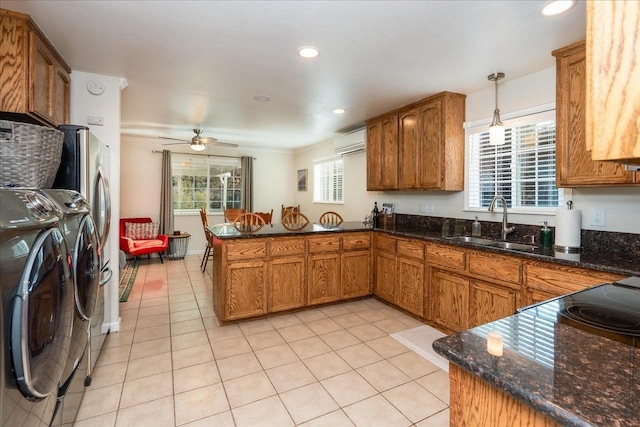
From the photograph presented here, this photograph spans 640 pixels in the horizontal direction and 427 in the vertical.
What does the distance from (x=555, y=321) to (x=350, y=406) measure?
139 cm

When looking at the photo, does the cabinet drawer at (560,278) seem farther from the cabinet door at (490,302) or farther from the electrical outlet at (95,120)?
the electrical outlet at (95,120)

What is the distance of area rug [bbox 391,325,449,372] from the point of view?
247 cm

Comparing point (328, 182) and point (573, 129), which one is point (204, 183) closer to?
point (328, 182)

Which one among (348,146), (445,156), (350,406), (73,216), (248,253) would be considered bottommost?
(350,406)

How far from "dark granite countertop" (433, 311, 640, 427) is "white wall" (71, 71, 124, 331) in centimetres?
304

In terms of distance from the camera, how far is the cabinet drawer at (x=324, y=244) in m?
3.49

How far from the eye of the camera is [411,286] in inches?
130

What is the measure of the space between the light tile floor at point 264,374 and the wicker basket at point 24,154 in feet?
4.38

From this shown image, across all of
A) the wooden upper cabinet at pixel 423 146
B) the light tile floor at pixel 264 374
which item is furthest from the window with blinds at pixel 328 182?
the light tile floor at pixel 264 374

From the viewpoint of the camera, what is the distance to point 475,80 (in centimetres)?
298

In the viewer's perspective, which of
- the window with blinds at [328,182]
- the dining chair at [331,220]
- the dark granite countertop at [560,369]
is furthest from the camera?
the window with blinds at [328,182]

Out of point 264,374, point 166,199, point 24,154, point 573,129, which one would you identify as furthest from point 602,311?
point 166,199

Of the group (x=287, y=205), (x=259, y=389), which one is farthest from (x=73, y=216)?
(x=287, y=205)

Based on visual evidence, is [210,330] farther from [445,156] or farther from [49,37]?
[445,156]
